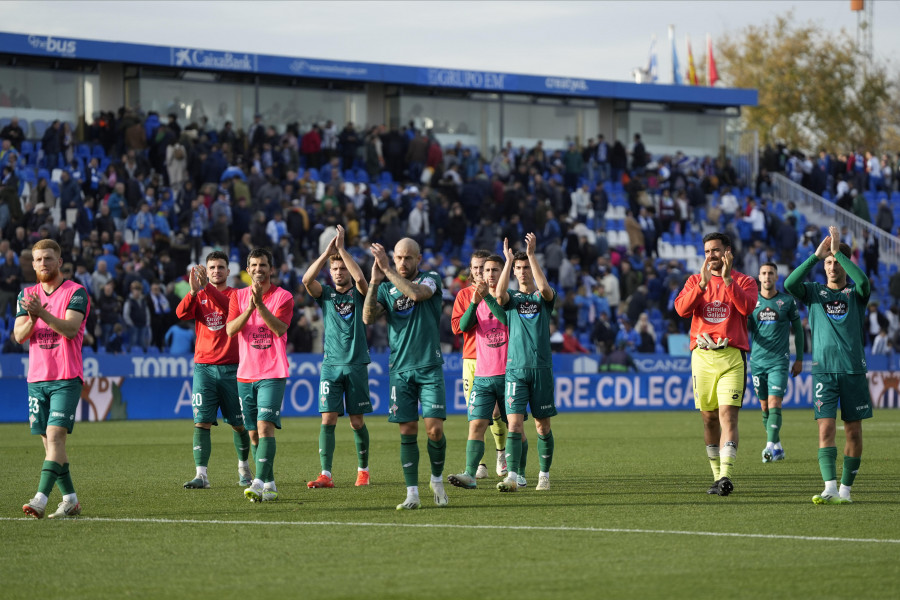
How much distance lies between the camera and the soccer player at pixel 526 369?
490 inches

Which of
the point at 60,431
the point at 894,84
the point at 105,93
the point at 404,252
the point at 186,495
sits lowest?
the point at 186,495

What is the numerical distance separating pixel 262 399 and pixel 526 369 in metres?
2.61

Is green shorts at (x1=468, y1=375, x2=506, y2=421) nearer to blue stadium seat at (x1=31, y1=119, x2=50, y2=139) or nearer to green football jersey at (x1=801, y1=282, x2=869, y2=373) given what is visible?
green football jersey at (x1=801, y1=282, x2=869, y2=373)

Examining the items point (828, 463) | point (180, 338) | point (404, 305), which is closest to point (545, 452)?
point (404, 305)

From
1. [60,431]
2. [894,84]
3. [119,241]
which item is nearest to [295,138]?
[119,241]

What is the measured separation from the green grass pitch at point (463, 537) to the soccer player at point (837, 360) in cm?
41

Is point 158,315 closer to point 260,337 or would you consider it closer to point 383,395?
point 383,395

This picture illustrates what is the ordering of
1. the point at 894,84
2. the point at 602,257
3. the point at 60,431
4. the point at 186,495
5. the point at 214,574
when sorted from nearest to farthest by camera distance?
the point at 214,574 → the point at 60,431 → the point at 186,495 → the point at 602,257 → the point at 894,84

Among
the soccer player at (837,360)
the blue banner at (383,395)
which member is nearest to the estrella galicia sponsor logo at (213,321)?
the soccer player at (837,360)

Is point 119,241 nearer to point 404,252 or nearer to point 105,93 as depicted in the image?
point 105,93

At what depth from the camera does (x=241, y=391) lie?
1238 cm

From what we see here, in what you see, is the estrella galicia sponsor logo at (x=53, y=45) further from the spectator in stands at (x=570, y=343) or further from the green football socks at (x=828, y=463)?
Answer: the green football socks at (x=828, y=463)

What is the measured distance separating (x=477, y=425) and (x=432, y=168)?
24337mm

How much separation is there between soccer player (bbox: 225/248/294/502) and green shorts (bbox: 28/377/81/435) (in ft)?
5.84
